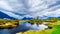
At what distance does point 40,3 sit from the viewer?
3.11 m

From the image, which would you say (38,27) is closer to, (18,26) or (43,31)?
(43,31)

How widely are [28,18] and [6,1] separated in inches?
18.4

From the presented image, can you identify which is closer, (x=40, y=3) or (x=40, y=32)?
(x=40, y=32)

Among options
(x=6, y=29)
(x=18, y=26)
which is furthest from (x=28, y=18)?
(x=6, y=29)

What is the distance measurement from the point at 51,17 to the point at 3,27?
31.7 inches

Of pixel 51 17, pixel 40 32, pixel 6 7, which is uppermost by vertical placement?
pixel 6 7

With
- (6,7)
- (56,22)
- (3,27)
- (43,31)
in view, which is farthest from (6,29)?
(56,22)

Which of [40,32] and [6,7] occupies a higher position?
[6,7]

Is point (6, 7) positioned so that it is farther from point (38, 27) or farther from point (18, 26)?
point (38, 27)

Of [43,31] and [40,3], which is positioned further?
[40,3]

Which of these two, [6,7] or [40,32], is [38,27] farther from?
[6,7]

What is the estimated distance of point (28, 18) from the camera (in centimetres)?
303

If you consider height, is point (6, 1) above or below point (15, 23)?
above

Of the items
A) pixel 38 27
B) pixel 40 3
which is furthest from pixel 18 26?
pixel 40 3
